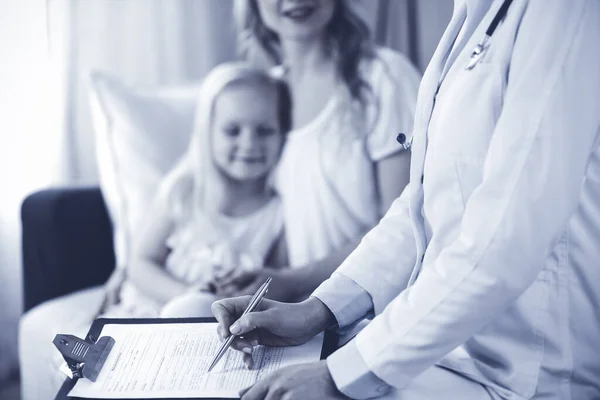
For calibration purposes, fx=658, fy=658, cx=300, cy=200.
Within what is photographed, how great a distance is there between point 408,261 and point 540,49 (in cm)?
38

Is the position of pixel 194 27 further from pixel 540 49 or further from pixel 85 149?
pixel 540 49

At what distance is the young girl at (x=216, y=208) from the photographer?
1.57 metres

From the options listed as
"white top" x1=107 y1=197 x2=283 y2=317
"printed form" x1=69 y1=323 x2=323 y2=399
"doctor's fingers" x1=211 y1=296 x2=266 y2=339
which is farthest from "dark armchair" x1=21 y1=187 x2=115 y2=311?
"doctor's fingers" x1=211 y1=296 x2=266 y2=339

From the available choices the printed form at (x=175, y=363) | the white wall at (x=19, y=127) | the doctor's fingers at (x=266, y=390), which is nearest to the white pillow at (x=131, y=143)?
the white wall at (x=19, y=127)

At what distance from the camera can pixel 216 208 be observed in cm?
162

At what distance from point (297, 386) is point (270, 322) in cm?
14

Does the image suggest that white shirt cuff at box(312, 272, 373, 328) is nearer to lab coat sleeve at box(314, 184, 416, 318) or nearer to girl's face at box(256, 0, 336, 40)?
lab coat sleeve at box(314, 184, 416, 318)

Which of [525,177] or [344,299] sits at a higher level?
[525,177]

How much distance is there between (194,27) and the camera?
1.77 metres

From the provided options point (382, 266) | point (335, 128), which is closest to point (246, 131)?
point (335, 128)

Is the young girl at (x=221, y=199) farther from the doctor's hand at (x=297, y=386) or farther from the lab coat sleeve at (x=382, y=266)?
the doctor's hand at (x=297, y=386)

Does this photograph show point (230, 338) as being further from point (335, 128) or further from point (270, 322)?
point (335, 128)

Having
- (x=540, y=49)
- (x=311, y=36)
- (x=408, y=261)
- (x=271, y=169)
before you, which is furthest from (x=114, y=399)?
→ (x=311, y=36)

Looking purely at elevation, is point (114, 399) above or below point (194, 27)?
below
